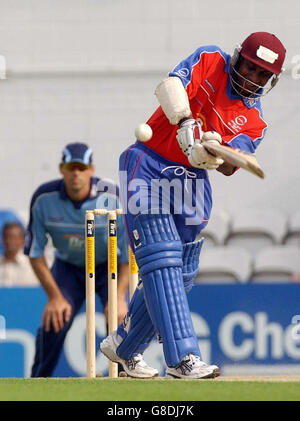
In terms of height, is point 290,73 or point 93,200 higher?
point 290,73

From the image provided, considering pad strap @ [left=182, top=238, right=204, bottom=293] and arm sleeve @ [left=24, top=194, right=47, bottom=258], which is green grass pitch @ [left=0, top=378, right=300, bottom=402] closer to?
pad strap @ [left=182, top=238, right=204, bottom=293]

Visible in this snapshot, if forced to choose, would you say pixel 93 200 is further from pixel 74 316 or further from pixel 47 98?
pixel 47 98

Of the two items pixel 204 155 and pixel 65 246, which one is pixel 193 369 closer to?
pixel 204 155

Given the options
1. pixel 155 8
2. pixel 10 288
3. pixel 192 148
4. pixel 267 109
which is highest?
pixel 155 8

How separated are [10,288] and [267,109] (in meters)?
2.34

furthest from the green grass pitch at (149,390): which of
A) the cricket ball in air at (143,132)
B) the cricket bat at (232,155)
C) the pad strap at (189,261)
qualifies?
the cricket ball in air at (143,132)

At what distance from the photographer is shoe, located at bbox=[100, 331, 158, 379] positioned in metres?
4.26

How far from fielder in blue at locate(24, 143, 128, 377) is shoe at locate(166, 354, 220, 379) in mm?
2324

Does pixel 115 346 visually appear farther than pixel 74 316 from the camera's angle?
No

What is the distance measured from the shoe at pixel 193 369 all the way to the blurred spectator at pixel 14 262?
3433 millimetres

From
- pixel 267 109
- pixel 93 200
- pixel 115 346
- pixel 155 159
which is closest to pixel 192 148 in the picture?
pixel 155 159

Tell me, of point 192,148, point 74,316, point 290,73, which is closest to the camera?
point 192,148

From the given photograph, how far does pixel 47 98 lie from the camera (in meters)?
8.18

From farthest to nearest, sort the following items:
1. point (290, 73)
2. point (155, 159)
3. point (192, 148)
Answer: point (290, 73) < point (155, 159) < point (192, 148)
